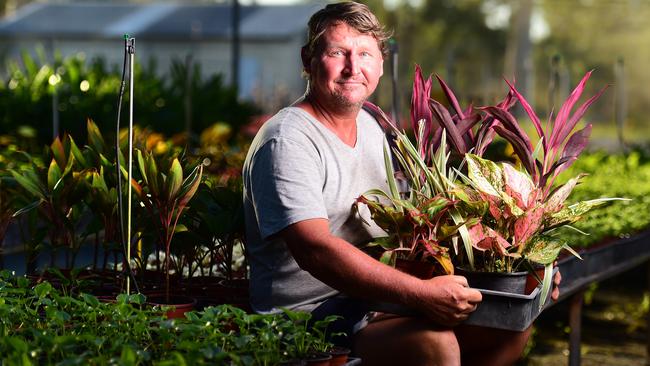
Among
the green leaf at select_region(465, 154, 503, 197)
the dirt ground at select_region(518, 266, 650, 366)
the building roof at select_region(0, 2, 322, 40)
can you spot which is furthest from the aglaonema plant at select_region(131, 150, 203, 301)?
the building roof at select_region(0, 2, 322, 40)

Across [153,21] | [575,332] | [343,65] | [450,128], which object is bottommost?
[575,332]

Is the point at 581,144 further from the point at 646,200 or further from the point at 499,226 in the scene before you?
the point at 646,200

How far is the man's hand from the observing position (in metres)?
2.78

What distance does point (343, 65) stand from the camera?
3.14m

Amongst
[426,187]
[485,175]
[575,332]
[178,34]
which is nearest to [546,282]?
[485,175]

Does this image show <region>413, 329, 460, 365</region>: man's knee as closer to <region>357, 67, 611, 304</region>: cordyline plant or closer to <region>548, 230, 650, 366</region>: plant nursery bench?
<region>357, 67, 611, 304</region>: cordyline plant

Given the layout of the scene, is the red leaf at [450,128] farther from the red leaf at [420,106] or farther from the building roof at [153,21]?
the building roof at [153,21]

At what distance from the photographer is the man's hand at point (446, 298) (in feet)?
9.13

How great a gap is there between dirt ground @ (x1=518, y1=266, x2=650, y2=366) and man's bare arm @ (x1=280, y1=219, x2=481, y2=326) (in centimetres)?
321

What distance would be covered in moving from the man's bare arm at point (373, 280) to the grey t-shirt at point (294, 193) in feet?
0.22

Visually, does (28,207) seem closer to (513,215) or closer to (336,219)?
(336,219)

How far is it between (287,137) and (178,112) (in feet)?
24.1

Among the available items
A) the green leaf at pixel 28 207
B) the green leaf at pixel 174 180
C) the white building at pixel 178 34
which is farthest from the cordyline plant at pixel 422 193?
the white building at pixel 178 34

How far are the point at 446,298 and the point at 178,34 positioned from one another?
97.6ft
